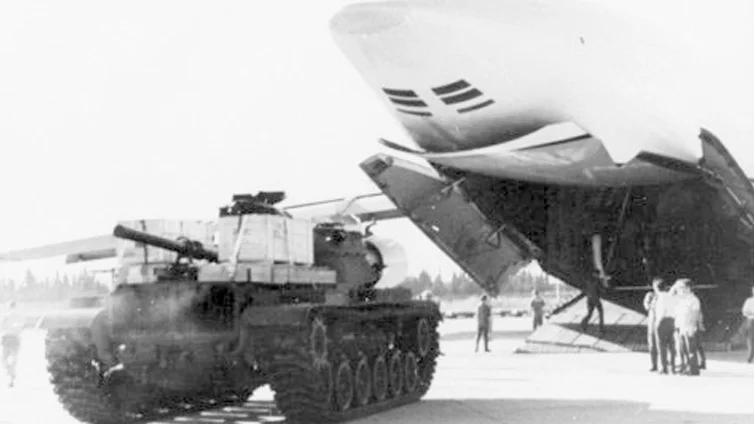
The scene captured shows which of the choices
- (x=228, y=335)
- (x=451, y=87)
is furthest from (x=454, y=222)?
(x=228, y=335)

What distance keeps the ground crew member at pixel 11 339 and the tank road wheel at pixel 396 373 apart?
6.64m

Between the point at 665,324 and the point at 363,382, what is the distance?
248 inches

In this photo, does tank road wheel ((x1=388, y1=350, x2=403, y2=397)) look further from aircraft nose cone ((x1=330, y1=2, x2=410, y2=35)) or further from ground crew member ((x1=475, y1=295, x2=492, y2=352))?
ground crew member ((x1=475, y1=295, x2=492, y2=352))

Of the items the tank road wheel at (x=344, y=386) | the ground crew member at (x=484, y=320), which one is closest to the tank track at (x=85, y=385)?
the tank road wheel at (x=344, y=386)

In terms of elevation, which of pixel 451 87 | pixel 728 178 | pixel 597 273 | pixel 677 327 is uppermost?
pixel 451 87

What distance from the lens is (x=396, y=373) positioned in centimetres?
1202

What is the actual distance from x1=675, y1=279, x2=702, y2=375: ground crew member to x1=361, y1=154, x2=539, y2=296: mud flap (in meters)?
3.67

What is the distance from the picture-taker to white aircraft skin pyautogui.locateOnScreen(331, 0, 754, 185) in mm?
13703

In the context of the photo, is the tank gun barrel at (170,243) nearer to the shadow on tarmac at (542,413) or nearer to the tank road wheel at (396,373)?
the shadow on tarmac at (542,413)

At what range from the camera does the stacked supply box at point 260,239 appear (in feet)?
34.0

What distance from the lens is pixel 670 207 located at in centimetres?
1747

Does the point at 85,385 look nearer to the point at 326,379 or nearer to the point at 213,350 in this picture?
the point at 213,350

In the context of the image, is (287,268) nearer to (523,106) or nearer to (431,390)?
(431,390)

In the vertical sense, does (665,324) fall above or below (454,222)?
below
